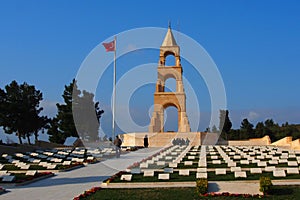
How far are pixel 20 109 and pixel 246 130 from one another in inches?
1518

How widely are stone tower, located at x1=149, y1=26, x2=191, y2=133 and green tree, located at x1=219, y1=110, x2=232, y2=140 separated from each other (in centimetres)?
1426

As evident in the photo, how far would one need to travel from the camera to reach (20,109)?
38062 millimetres

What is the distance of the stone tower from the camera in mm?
46188

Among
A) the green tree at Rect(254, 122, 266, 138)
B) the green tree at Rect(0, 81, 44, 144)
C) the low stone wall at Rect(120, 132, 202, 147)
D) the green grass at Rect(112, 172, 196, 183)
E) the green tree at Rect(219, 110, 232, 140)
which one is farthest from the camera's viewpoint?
the green tree at Rect(254, 122, 266, 138)

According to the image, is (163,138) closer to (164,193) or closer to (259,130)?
(259,130)

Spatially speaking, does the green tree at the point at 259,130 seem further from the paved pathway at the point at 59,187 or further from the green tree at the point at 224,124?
the paved pathway at the point at 59,187

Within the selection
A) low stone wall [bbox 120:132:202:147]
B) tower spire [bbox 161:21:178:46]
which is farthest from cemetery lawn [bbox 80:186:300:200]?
tower spire [bbox 161:21:178:46]

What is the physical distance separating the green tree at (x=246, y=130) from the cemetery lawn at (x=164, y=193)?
52.8m

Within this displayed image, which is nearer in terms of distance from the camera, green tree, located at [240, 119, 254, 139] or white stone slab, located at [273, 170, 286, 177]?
white stone slab, located at [273, 170, 286, 177]

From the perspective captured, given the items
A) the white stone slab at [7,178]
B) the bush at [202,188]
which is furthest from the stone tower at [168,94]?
the bush at [202,188]

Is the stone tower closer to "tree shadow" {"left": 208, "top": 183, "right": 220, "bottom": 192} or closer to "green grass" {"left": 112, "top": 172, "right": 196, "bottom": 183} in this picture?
"green grass" {"left": 112, "top": 172, "right": 196, "bottom": 183}

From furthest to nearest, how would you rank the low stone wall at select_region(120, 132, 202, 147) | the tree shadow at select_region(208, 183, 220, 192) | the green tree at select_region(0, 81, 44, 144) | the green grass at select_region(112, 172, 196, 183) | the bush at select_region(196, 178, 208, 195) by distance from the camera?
the low stone wall at select_region(120, 132, 202, 147)
the green tree at select_region(0, 81, 44, 144)
the green grass at select_region(112, 172, 196, 183)
the tree shadow at select_region(208, 183, 220, 192)
the bush at select_region(196, 178, 208, 195)

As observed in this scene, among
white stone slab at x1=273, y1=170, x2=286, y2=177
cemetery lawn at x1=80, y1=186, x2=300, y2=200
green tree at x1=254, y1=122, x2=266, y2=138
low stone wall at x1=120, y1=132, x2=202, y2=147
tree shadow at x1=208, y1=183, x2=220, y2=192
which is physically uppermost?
green tree at x1=254, y1=122, x2=266, y2=138

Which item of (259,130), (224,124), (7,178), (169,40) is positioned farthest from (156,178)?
(259,130)
